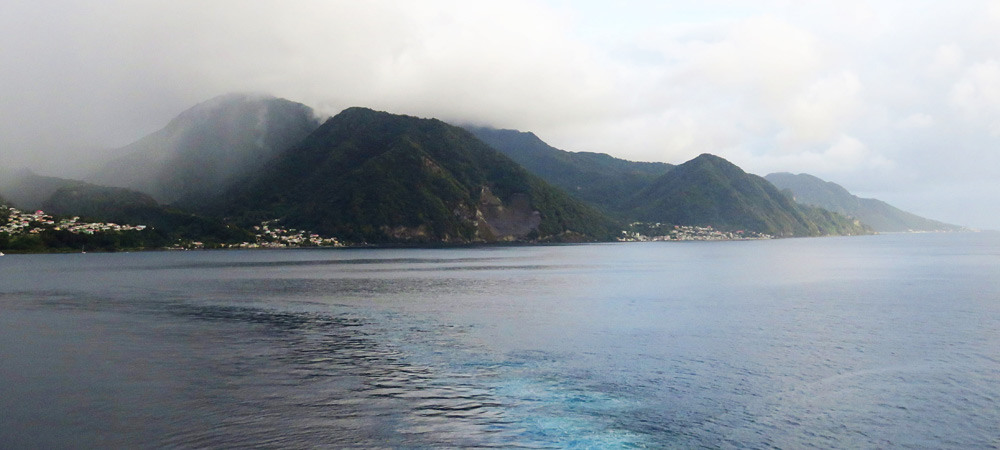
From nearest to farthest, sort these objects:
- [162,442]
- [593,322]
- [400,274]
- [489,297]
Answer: [162,442]
[593,322]
[489,297]
[400,274]

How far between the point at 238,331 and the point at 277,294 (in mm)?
36185

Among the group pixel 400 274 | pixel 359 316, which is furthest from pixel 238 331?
pixel 400 274

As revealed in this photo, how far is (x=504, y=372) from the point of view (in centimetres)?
3947

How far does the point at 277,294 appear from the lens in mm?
91875

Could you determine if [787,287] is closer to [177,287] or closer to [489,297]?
[489,297]

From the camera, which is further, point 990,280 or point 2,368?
point 990,280

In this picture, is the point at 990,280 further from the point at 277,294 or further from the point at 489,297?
the point at 277,294

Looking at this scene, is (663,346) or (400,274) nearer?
(663,346)

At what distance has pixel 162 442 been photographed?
2608cm

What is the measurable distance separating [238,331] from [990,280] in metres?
121

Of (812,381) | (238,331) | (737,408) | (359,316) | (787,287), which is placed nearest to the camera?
(737,408)

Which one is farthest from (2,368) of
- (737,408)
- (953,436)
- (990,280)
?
(990,280)

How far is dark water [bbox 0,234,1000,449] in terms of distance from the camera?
27.6 m

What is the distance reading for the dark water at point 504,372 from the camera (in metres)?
27.6
